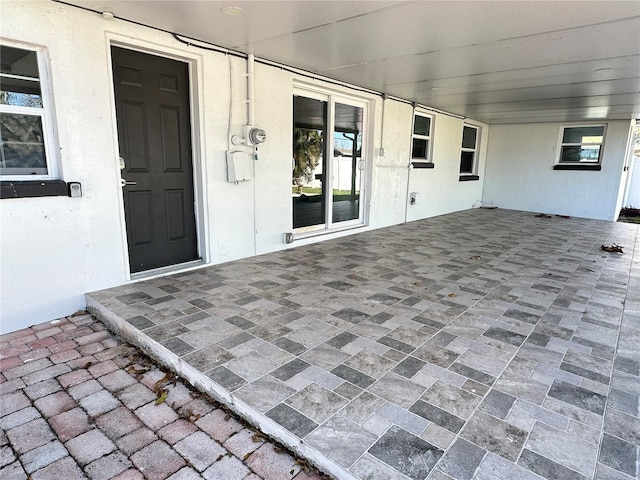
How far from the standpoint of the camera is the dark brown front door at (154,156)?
329cm

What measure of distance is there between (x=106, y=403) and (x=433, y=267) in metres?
3.28

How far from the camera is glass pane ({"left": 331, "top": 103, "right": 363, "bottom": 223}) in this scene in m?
5.67

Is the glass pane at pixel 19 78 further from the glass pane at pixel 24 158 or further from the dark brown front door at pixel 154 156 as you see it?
the dark brown front door at pixel 154 156

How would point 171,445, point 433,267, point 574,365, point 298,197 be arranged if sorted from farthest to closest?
point 298,197 < point 433,267 < point 574,365 < point 171,445

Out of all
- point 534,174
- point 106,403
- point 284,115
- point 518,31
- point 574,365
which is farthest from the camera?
point 534,174

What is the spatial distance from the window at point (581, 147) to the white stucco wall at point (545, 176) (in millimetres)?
132

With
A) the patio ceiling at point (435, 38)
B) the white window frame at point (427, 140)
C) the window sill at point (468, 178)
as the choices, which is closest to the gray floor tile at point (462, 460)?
the patio ceiling at point (435, 38)

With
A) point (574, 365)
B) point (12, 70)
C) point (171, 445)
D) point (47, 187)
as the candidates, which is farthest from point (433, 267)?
point (12, 70)

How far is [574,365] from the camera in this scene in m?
2.24

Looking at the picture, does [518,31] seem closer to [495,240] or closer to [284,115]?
[284,115]

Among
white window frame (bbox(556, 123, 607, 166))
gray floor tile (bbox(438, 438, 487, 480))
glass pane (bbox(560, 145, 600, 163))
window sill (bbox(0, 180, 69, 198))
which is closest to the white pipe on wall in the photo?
window sill (bbox(0, 180, 69, 198))

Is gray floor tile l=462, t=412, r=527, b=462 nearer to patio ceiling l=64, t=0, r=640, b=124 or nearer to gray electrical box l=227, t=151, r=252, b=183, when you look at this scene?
patio ceiling l=64, t=0, r=640, b=124

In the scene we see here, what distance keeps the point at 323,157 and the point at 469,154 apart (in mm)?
5334

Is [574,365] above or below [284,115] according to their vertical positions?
below
